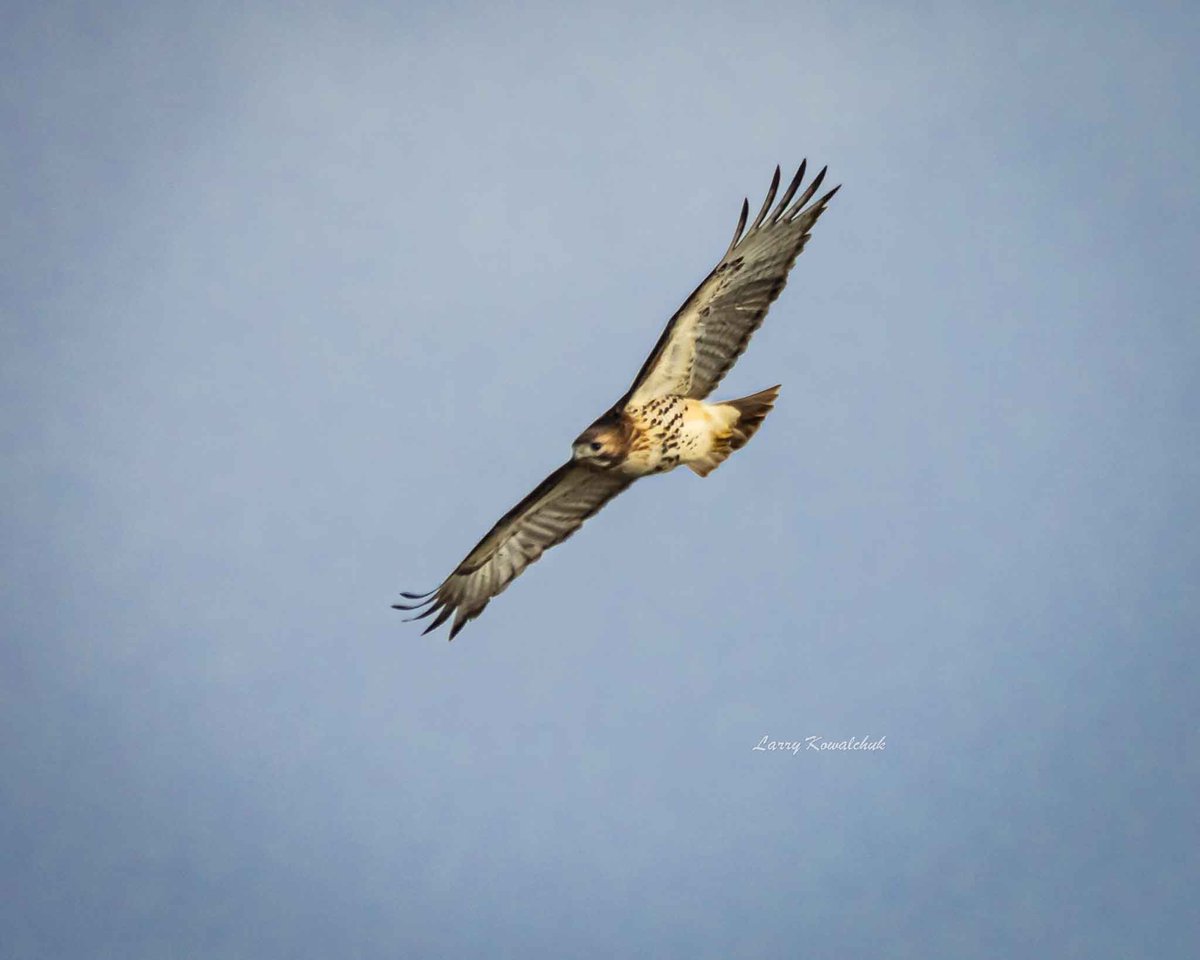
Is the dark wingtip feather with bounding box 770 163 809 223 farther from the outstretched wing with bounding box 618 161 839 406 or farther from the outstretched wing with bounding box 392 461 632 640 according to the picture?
the outstretched wing with bounding box 392 461 632 640

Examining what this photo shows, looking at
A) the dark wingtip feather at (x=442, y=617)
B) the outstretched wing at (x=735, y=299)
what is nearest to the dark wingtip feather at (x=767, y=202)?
the outstretched wing at (x=735, y=299)

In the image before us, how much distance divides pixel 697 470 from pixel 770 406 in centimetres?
44

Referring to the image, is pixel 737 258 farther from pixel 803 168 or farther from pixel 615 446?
pixel 615 446

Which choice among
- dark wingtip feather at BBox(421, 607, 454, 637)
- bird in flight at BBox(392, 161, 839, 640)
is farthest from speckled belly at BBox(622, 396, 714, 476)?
dark wingtip feather at BBox(421, 607, 454, 637)

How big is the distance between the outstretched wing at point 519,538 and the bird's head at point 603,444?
25 cm

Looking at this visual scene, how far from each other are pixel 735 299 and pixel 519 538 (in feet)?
5.13

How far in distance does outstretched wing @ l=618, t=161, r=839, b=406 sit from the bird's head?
178 millimetres

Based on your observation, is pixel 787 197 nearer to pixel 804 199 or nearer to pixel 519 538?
pixel 804 199

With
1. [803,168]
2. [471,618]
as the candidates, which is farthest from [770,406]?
[471,618]

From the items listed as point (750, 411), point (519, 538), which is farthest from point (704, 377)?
point (519, 538)

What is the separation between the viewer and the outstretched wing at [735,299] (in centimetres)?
888

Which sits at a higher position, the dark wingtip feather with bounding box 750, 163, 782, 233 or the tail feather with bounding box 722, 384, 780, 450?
the dark wingtip feather with bounding box 750, 163, 782, 233

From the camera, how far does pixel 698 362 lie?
352 inches

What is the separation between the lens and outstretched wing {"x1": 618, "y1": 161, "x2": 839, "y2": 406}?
8875 millimetres
